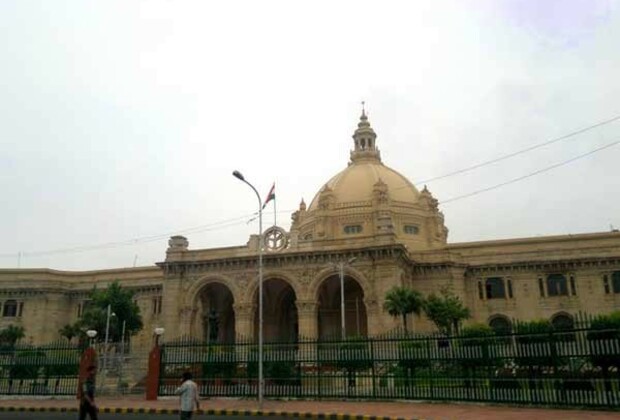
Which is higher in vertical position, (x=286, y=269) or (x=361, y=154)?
(x=361, y=154)

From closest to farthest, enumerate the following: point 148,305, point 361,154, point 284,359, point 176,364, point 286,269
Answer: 1. point 284,359
2. point 176,364
3. point 286,269
4. point 148,305
5. point 361,154

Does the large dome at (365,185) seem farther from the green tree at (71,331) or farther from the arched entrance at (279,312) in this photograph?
the green tree at (71,331)

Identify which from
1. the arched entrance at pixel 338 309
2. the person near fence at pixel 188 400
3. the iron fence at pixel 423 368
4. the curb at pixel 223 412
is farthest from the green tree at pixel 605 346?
the arched entrance at pixel 338 309

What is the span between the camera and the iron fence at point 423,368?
51.3 feet

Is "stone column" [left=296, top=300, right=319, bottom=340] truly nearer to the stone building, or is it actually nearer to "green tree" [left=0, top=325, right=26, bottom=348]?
the stone building

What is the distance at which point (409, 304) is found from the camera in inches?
1404

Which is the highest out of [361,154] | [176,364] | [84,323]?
[361,154]

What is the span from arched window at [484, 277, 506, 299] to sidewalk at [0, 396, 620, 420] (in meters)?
29.2

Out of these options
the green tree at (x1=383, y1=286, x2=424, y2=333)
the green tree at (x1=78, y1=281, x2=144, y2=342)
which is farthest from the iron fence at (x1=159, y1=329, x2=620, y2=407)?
the green tree at (x1=78, y1=281, x2=144, y2=342)

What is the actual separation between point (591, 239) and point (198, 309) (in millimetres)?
33191

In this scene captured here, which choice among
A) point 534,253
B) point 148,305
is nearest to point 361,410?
point 534,253

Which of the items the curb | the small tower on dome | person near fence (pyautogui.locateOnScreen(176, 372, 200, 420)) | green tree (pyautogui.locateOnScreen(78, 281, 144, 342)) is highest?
the small tower on dome

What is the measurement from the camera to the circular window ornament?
1666 inches

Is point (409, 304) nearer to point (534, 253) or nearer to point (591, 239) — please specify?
point (534, 253)
